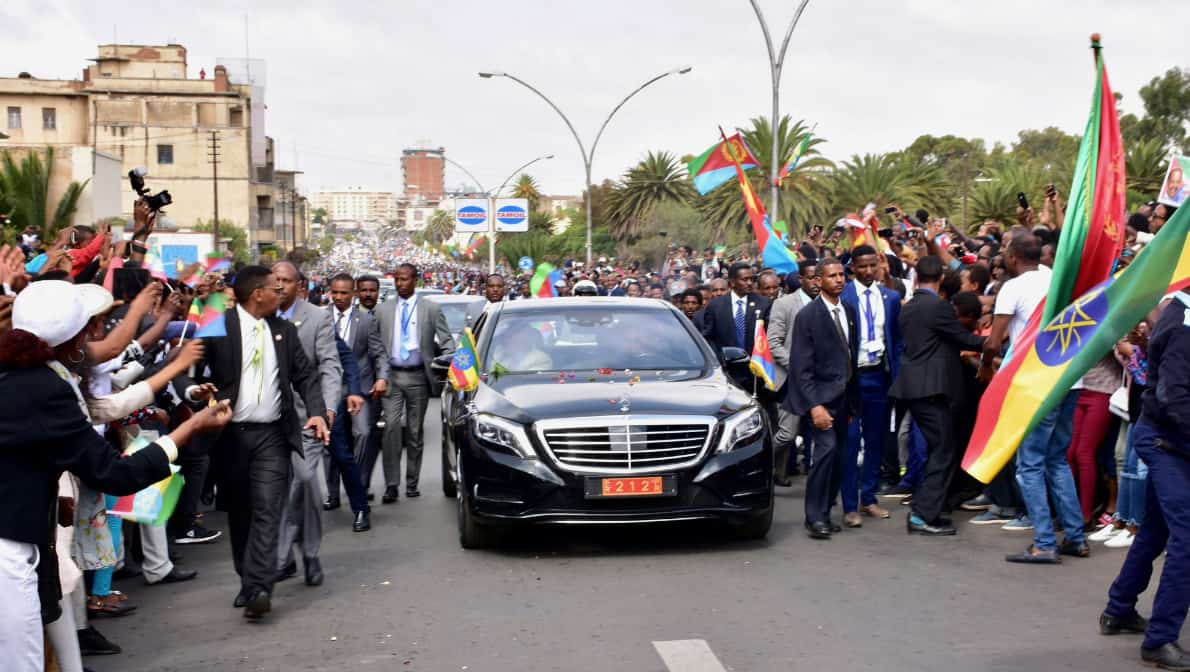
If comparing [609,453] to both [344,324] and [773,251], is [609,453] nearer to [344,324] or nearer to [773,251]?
[344,324]

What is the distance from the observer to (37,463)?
14.5 feet

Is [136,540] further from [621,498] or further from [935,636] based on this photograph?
[935,636]

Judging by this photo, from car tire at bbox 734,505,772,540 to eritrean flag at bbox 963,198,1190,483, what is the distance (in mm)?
2877

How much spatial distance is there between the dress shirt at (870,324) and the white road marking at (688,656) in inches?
165

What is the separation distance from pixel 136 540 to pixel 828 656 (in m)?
5.01

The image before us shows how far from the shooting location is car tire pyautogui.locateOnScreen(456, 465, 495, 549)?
28.5 feet

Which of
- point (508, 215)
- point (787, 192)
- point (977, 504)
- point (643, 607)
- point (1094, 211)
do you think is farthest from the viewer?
point (508, 215)

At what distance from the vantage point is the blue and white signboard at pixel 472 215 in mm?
61844

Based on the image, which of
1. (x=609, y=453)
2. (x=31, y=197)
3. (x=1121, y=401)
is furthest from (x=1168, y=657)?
(x=31, y=197)

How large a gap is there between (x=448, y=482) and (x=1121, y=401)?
538cm

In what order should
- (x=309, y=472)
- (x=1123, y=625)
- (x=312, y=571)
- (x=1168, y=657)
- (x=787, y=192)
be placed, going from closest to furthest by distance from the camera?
(x=1168, y=657) < (x=1123, y=625) < (x=309, y=472) < (x=312, y=571) < (x=787, y=192)

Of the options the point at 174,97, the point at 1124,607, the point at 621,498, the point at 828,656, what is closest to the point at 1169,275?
the point at 1124,607

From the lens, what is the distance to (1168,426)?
236 inches

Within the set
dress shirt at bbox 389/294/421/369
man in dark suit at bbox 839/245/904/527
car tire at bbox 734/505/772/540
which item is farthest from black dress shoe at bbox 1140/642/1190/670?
dress shirt at bbox 389/294/421/369
